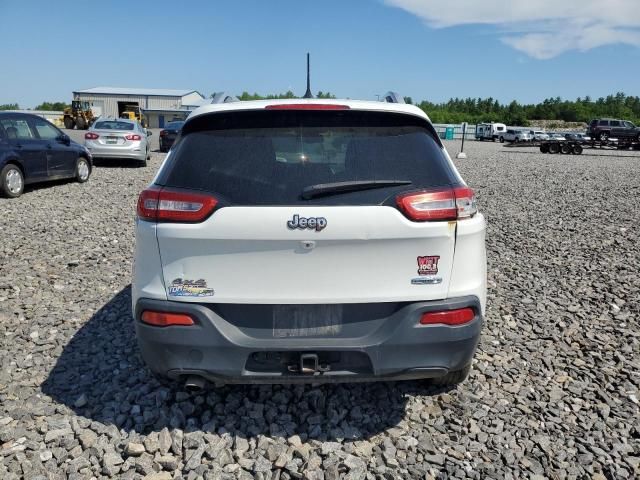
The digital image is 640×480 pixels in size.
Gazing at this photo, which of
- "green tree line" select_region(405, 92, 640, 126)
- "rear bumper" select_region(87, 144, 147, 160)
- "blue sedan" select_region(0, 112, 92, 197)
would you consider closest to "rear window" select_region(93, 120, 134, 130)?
"rear bumper" select_region(87, 144, 147, 160)

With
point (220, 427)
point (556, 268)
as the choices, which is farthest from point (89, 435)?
point (556, 268)

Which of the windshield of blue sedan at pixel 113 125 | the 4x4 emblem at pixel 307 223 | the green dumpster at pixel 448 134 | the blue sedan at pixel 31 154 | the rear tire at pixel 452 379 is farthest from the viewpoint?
the green dumpster at pixel 448 134

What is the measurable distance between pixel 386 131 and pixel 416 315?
955mm

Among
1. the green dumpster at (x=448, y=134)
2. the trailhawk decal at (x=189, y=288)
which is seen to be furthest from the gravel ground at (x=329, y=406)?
the green dumpster at (x=448, y=134)

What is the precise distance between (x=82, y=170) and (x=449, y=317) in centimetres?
1193

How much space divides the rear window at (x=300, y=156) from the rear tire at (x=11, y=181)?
29.2ft

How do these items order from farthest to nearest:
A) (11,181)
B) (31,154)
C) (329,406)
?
(31,154), (11,181), (329,406)

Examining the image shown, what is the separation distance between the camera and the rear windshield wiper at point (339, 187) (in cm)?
233

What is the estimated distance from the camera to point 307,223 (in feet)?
7.52

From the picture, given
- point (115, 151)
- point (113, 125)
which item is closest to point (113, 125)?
point (113, 125)

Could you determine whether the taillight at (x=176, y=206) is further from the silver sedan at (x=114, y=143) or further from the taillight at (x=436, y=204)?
the silver sedan at (x=114, y=143)

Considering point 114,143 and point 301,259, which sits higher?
point 301,259

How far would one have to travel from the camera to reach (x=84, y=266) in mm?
5668

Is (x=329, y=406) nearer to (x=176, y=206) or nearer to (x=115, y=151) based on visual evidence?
(x=176, y=206)
